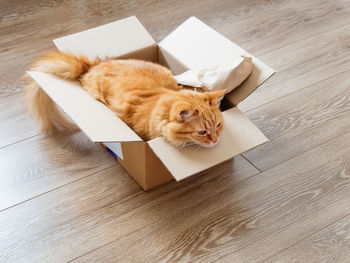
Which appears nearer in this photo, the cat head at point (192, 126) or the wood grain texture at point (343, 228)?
the cat head at point (192, 126)

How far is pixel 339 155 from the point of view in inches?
63.1

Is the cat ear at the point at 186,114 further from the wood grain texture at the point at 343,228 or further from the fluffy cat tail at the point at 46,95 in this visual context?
the wood grain texture at the point at 343,228

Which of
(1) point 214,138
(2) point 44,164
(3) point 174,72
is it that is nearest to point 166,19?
(3) point 174,72

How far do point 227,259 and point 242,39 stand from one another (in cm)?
127

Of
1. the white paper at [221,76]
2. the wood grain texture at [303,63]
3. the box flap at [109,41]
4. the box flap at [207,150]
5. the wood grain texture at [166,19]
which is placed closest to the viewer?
the box flap at [207,150]

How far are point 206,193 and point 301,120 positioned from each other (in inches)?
22.2

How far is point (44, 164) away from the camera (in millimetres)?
1544

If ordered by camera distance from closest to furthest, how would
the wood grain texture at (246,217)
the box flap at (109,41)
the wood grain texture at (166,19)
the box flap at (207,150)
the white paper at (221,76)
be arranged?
the box flap at (207,150), the wood grain texture at (246,217), the white paper at (221,76), the box flap at (109,41), the wood grain texture at (166,19)

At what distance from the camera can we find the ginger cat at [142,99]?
124 centimetres

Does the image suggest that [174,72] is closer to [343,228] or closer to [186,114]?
[186,114]

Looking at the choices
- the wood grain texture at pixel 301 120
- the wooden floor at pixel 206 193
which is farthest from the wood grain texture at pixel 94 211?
the wood grain texture at pixel 301 120

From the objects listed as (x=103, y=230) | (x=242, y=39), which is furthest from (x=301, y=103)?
Answer: (x=103, y=230)

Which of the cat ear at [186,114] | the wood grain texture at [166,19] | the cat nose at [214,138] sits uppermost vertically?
the cat ear at [186,114]

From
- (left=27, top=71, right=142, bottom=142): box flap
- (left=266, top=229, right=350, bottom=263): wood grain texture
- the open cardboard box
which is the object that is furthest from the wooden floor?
(left=27, top=71, right=142, bottom=142): box flap
